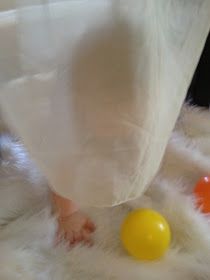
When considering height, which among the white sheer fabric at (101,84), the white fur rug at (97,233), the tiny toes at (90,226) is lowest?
the tiny toes at (90,226)

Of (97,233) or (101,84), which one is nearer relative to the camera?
(101,84)

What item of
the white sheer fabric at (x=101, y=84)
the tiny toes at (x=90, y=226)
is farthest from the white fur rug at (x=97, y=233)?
the white sheer fabric at (x=101, y=84)

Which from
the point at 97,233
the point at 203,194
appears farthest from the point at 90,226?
the point at 203,194

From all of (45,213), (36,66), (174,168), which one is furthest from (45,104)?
(174,168)

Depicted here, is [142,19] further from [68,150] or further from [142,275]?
[142,275]

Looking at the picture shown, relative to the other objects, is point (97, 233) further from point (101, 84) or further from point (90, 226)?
point (101, 84)

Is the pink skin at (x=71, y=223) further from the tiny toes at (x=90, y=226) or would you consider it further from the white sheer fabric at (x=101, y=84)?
the white sheer fabric at (x=101, y=84)

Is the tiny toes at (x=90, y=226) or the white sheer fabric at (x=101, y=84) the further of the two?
the tiny toes at (x=90, y=226)

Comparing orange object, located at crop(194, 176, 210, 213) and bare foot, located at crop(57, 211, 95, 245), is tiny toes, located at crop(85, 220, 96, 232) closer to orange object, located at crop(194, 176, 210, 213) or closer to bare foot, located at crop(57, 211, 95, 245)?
bare foot, located at crop(57, 211, 95, 245)
